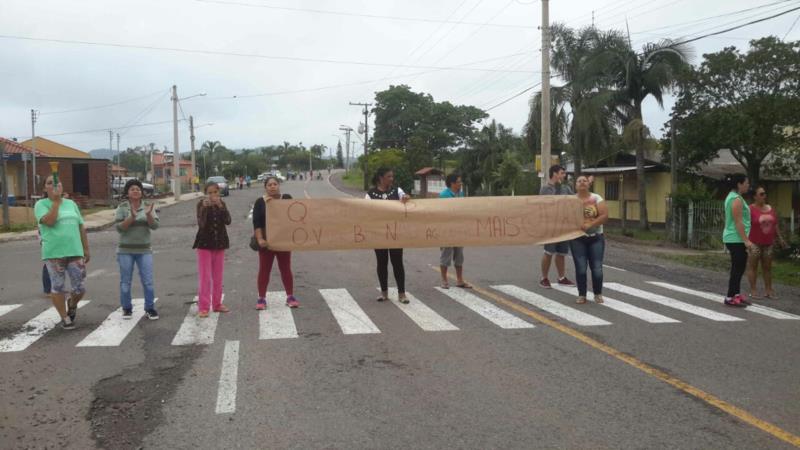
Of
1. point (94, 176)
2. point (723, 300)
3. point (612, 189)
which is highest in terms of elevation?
point (94, 176)

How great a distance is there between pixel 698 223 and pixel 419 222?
564 inches

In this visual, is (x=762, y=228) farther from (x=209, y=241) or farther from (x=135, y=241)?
(x=135, y=241)

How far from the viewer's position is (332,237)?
1004 cm

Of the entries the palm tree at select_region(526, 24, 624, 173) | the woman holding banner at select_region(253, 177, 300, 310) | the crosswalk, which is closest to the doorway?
the palm tree at select_region(526, 24, 624, 173)

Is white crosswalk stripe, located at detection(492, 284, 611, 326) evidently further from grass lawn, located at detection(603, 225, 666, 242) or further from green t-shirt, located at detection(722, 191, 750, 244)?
grass lawn, located at detection(603, 225, 666, 242)

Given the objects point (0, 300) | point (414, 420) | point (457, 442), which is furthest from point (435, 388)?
point (0, 300)

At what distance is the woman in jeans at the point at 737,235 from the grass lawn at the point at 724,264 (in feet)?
12.1

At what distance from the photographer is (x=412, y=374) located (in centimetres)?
602

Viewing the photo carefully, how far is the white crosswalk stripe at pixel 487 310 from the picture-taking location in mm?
8070

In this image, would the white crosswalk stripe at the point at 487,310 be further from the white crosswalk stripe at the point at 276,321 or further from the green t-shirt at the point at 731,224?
the green t-shirt at the point at 731,224

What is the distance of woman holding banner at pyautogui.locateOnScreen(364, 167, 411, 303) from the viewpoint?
31.4 ft

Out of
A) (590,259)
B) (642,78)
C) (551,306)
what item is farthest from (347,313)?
(642,78)

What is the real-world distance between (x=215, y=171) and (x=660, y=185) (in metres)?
87.6

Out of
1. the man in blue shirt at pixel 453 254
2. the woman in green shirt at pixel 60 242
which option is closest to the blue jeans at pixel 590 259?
the man in blue shirt at pixel 453 254
